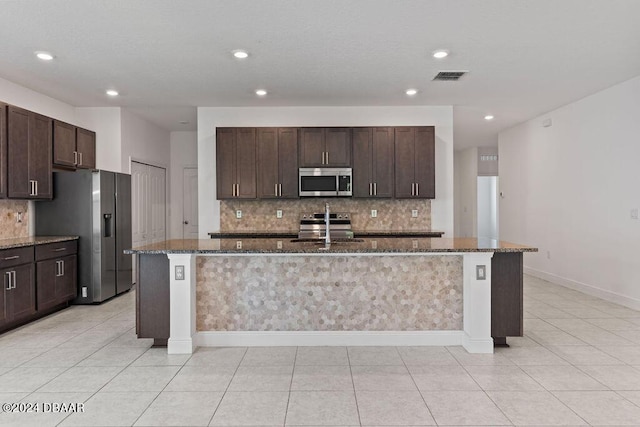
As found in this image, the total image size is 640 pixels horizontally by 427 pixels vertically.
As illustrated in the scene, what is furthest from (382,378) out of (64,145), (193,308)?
(64,145)

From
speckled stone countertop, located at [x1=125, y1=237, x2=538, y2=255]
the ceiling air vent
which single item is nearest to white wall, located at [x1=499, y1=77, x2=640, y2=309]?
the ceiling air vent

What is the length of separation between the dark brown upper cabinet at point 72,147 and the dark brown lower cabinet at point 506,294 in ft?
17.0

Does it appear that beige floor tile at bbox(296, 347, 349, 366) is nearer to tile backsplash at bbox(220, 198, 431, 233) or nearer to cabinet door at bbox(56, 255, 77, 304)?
tile backsplash at bbox(220, 198, 431, 233)

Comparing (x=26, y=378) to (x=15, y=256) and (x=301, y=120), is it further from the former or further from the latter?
(x=301, y=120)

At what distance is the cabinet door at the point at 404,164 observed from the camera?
5898mm

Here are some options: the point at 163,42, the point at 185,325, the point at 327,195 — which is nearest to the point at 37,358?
the point at 185,325

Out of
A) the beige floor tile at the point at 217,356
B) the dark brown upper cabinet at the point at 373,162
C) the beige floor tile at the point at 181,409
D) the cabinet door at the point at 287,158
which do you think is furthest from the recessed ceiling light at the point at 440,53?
the beige floor tile at the point at 181,409

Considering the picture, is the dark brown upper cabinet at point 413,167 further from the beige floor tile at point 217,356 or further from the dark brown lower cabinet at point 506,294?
the beige floor tile at point 217,356

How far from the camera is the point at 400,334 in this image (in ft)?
12.1

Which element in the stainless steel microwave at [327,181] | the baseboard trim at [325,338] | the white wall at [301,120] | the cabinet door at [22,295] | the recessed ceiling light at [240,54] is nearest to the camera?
the baseboard trim at [325,338]

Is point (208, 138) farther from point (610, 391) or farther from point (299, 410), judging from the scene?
point (610, 391)

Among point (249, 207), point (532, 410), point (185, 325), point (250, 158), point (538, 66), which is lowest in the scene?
point (532, 410)

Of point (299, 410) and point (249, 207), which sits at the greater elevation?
point (249, 207)

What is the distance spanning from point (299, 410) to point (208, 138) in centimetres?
451
